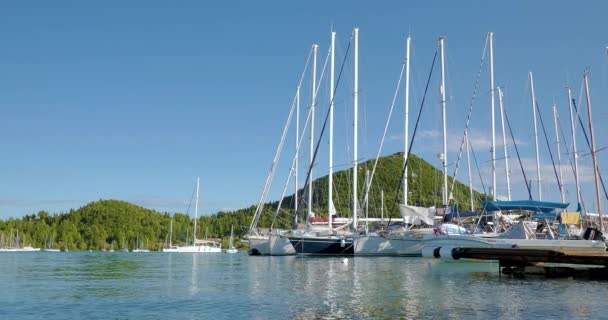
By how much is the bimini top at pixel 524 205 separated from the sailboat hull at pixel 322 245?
1375 centimetres

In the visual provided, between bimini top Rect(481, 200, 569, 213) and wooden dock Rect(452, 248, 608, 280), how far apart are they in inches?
621

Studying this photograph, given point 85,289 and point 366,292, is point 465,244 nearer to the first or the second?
point 366,292

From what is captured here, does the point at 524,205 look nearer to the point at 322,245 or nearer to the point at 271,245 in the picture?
the point at 322,245

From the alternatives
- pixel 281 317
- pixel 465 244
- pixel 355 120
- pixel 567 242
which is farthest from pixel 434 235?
pixel 281 317

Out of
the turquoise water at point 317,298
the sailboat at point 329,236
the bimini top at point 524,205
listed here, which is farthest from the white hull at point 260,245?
the turquoise water at point 317,298

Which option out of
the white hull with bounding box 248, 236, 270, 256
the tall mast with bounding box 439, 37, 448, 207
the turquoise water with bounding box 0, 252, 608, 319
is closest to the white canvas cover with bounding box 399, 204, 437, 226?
the tall mast with bounding box 439, 37, 448, 207

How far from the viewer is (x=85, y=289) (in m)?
29.6

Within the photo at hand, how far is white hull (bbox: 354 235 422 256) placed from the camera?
55656mm

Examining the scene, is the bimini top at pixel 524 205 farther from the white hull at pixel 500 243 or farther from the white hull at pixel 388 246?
the white hull at pixel 388 246

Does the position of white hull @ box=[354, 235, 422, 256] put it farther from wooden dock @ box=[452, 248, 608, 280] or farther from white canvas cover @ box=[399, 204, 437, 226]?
wooden dock @ box=[452, 248, 608, 280]

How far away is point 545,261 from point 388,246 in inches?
951

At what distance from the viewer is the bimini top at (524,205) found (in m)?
51.2

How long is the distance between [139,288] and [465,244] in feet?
90.2

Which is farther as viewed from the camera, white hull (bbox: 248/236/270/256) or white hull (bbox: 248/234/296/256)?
white hull (bbox: 248/236/270/256)
